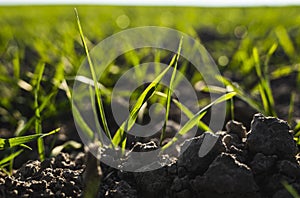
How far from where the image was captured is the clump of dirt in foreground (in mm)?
797

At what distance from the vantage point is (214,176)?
792 millimetres

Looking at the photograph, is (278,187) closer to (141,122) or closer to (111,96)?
(141,122)

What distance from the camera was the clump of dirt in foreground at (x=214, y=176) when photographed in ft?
2.61

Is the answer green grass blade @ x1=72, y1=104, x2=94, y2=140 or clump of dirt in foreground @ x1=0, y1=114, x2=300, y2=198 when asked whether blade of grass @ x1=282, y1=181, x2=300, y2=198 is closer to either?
clump of dirt in foreground @ x1=0, y1=114, x2=300, y2=198

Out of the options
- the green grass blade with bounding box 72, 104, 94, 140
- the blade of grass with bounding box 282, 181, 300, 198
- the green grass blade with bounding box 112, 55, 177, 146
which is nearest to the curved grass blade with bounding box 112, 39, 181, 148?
the green grass blade with bounding box 112, 55, 177, 146

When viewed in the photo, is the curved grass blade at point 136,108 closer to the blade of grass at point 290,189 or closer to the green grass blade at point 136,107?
the green grass blade at point 136,107

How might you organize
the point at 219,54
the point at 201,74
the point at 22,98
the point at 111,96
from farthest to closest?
the point at 219,54 < the point at 201,74 < the point at 22,98 < the point at 111,96

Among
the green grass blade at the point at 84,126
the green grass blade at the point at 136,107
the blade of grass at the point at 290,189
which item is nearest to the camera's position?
the blade of grass at the point at 290,189

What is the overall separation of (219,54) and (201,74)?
27.2 inches

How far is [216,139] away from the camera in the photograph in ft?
2.83

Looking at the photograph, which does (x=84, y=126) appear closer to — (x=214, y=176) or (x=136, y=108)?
(x=136, y=108)

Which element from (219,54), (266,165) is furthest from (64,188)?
(219,54)

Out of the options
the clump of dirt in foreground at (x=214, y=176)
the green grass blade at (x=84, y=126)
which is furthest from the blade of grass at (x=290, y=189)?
the green grass blade at (x=84, y=126)

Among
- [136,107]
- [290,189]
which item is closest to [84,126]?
[136,107]
